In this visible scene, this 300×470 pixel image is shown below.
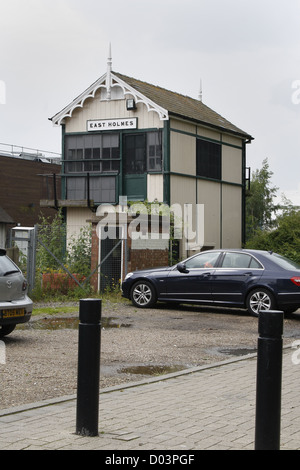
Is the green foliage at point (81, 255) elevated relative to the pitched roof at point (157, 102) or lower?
lower

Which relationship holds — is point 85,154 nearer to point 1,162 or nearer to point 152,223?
point 152,223

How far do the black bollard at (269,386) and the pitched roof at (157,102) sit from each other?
73.8 feet

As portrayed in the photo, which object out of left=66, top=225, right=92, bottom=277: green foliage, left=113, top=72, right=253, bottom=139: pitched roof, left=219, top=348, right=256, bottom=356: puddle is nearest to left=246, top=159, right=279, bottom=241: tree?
left=113, top=72, right=253, bottom=139: pitched roof

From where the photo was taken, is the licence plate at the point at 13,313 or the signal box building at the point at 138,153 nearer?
the licence plate at the point at 13,313

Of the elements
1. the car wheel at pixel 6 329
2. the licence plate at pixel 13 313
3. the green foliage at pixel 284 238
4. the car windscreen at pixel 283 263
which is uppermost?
the green foliage at pixel 284 238

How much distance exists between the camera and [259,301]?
1584 centimetres

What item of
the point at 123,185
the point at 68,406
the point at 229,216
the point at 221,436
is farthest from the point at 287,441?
the point at 229,216

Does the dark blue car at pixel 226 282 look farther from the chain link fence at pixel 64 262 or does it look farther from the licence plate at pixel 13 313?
the licence plate at pixel 13 313

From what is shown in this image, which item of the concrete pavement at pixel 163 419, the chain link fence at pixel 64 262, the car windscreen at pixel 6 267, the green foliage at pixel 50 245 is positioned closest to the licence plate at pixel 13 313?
the car windscreen at pixel 6 267

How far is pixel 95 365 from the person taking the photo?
562 centimetres

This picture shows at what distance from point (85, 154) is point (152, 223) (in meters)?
8.77

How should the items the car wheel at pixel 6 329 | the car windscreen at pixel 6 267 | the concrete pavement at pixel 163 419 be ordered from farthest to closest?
the car wheel at pixel 6 329
the car windscreen at pixel 6 267
the concrete pavement at pixel 163 419

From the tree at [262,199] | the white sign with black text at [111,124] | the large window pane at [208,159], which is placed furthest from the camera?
the tree at [262,199]

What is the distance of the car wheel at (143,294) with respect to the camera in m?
17.4
